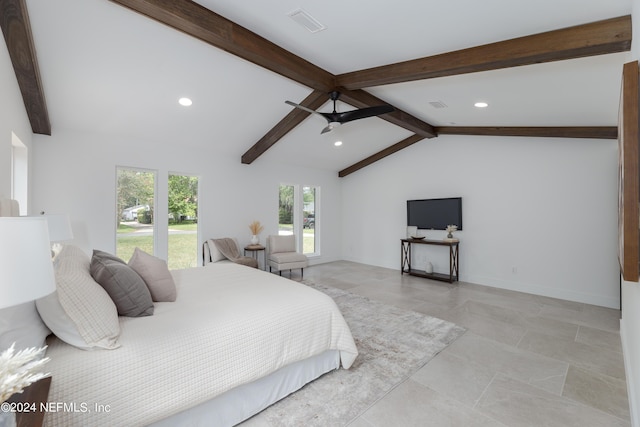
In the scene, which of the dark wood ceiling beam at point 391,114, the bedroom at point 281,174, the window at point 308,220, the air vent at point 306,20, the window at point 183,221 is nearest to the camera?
the air vent at point 306,20

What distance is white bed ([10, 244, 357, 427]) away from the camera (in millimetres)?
1375

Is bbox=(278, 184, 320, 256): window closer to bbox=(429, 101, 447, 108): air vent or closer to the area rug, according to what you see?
the area rug

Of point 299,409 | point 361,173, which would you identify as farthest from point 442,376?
point 361,173

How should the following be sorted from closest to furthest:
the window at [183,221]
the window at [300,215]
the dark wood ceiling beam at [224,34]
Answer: the dark wood ceiling beam at [224,34] < the window at [183,221] < the window at [300,215]

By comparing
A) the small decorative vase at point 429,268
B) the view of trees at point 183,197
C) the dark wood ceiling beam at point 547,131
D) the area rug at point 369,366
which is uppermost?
the dark wood ceiling beam at point 547,131

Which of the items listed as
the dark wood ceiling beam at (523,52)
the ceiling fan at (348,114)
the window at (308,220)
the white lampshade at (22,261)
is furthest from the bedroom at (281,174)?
the white lampshade at (22,261)

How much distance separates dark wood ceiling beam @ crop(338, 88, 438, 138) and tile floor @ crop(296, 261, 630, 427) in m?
2.91

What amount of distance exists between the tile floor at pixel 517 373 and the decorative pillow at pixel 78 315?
159cm

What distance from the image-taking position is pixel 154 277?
7.29ft

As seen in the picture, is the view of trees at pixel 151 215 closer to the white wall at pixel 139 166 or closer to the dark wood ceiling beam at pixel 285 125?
the white wall at pixel 139 166

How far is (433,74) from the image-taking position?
3.05 meters

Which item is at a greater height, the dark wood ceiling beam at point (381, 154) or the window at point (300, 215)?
the dark wood ceiling beam at point (381, 154)

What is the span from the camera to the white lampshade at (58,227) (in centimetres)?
240

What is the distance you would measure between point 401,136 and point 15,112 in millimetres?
5881
